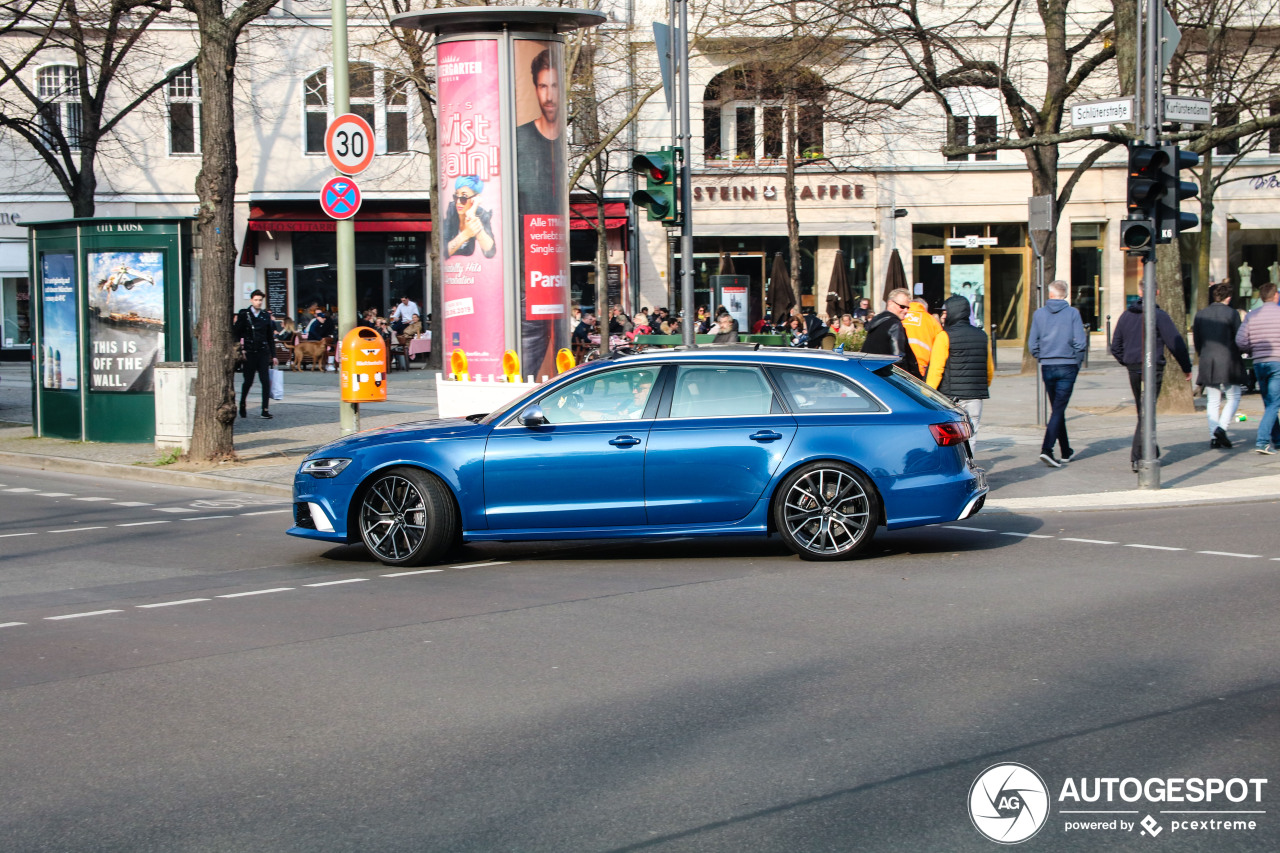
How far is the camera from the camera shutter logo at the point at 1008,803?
455cm

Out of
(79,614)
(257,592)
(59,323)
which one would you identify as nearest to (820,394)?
(257,592)

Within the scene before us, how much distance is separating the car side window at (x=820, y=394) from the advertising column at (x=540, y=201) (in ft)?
21.8

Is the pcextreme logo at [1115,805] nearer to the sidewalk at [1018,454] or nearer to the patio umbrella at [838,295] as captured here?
the sidewalk at [1018,454]

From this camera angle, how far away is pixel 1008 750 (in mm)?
5332

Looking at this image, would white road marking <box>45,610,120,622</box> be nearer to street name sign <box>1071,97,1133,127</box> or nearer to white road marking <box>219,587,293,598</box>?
white road marking <box>219,587,293,598</box>

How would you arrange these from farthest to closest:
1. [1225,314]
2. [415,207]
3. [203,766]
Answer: [415,207]
[1225,314]
[203,766]

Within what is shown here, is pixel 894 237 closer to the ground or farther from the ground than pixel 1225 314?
farther from the ground

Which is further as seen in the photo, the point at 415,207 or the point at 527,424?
the point at 415,207

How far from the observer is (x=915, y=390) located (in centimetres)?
1002

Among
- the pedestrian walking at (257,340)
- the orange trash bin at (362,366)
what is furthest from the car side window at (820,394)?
the pedestrian walking at (257,340)

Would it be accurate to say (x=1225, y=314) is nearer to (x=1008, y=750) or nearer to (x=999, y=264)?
(x=1008, y=750)

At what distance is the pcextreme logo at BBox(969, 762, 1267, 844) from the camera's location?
4559mm

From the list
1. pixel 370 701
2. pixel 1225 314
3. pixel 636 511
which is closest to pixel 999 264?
pixel 1225 314

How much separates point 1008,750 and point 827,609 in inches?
109
